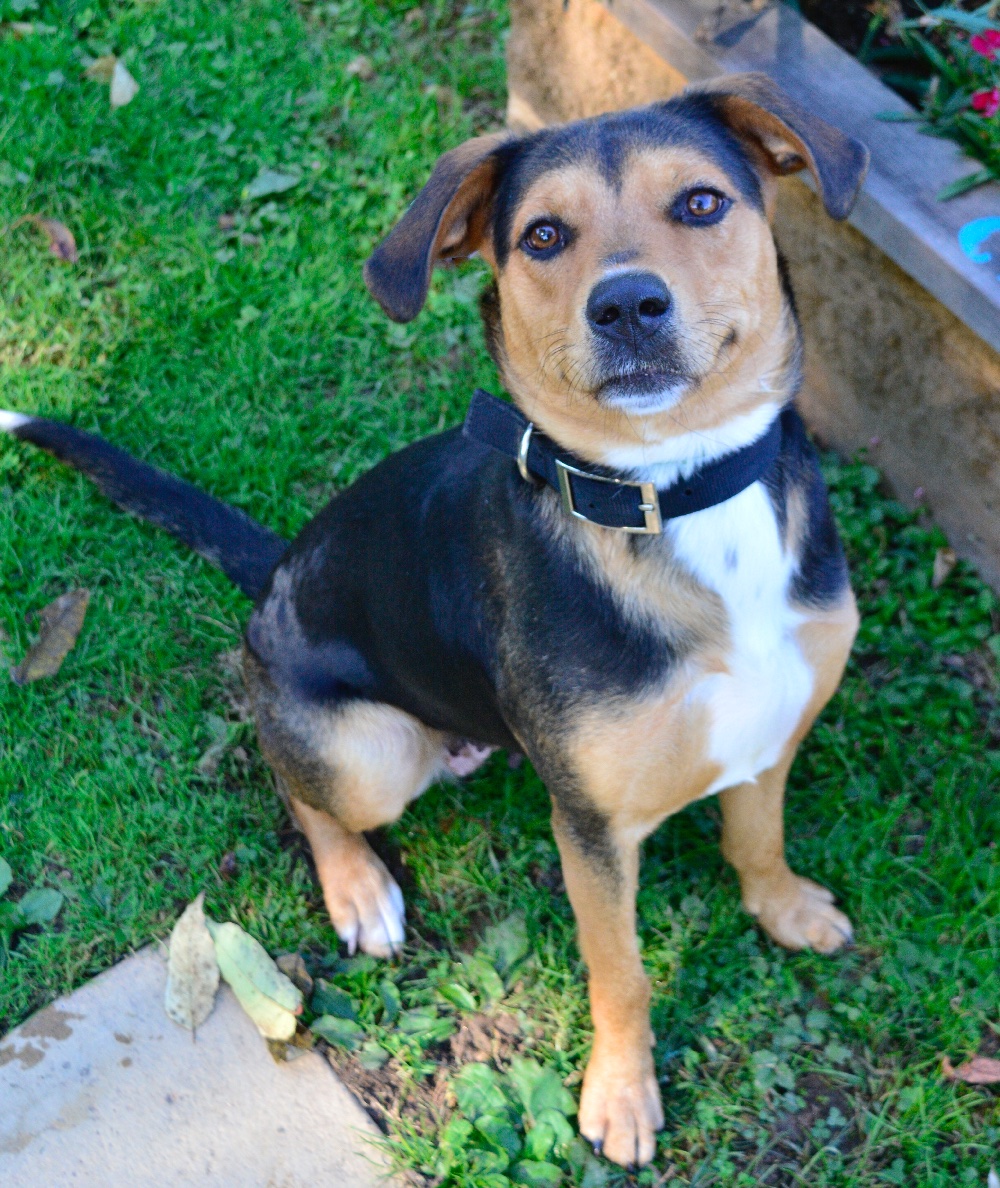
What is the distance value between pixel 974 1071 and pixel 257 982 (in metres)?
2.00

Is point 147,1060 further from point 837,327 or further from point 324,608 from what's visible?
point 837,327

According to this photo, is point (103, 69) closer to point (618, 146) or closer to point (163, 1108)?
point (618, 146)

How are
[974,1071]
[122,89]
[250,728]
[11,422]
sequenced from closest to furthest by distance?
[974,1071]
[250,728]
[11,422]
[122,89]

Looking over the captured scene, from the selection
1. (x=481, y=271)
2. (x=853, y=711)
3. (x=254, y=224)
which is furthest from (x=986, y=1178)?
(x=254, y=224)

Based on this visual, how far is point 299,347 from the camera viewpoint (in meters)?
5.06

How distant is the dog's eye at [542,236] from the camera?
264 cm

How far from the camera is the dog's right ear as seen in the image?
254 centimetres

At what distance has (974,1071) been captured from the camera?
3.30 metres

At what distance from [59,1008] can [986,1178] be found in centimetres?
258

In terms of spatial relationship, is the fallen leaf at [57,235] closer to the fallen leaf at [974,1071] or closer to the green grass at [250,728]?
the green grass at [250,728]

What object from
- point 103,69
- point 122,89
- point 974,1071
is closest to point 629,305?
point 974,1071

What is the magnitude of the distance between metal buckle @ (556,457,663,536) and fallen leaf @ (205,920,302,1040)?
5.54 ft

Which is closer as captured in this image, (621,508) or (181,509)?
(621,508)

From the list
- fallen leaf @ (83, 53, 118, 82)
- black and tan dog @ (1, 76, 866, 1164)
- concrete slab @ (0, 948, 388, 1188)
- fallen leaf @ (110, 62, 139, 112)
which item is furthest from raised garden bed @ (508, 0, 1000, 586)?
concrete slab @ (0, 948, 388, 1188)
